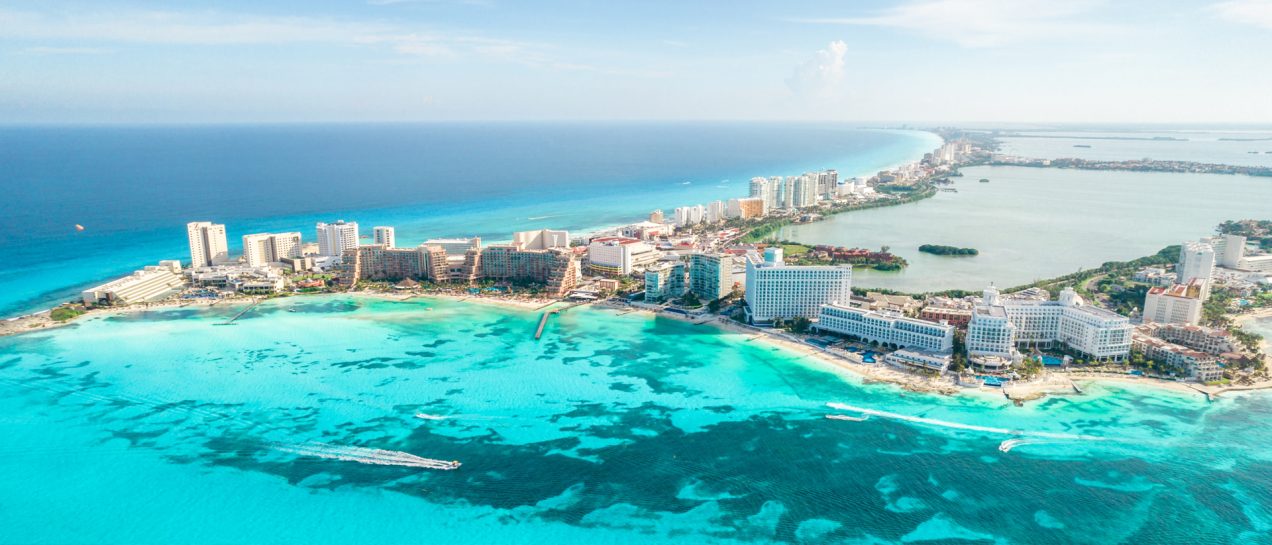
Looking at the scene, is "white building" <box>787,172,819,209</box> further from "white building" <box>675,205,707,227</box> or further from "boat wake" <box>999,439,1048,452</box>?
"boat wake" <box>999,439,1048,452</box>

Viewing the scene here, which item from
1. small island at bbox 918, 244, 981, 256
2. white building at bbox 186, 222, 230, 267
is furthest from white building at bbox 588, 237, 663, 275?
white building at bbox 186, 222, 230, 267

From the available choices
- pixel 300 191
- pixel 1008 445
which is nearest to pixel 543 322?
pixel 1008 445

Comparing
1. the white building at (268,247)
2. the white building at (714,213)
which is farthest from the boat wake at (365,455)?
the white building at (714,213)

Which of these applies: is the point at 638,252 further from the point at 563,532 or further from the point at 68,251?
the point at 68,251

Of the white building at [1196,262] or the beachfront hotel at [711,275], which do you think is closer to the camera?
the white building at [1196,262]

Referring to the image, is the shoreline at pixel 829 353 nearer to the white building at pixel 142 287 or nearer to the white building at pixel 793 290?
the white building at pixel 142 287

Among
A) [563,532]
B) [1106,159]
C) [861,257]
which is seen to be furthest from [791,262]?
[1106,159]

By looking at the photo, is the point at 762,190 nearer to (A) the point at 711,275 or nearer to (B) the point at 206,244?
(A) the point at 711,275
